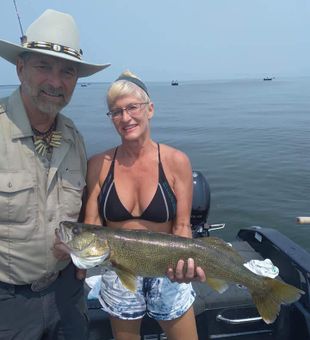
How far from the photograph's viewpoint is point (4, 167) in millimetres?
3322

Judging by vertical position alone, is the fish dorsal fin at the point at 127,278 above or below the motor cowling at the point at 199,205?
above

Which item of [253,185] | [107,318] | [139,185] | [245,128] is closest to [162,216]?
[139,185]

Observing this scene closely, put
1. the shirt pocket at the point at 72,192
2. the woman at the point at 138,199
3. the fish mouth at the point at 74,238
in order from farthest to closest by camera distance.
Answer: the woman at the point at 138,199
the shirt pocket at the point at 72,192
the fish mouth at the point at 74,238

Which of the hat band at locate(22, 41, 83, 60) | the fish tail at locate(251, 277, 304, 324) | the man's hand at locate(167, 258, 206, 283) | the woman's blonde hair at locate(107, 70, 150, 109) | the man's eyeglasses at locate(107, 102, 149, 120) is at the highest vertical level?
the hat band at locate(22, 41, 83, 60)

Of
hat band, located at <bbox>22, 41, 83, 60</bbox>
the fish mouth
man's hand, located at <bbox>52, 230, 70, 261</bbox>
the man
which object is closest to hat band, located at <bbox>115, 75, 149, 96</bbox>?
the man

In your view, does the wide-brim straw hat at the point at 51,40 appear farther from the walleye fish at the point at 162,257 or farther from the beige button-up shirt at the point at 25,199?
the walleye fish at the point at 162,257

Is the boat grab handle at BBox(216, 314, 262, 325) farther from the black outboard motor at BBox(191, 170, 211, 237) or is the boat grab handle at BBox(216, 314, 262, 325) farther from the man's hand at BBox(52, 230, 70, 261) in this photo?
the man's hand at BBox(52, 230, 70, 261)

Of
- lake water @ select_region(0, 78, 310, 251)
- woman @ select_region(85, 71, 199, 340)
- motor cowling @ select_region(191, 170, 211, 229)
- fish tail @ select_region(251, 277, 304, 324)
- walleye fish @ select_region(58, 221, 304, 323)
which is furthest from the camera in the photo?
lake water @ select_region(0, 78, 310, 251)

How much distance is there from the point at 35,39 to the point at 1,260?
1.91 meters

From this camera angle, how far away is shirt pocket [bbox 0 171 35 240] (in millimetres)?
3271

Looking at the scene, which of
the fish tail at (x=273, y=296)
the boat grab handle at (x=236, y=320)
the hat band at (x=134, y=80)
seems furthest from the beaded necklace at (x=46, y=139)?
the boat grab handle at (x=236, y=320)

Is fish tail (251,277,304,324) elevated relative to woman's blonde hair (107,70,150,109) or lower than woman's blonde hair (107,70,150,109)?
lower

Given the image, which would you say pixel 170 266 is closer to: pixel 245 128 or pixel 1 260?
pixel 1 260

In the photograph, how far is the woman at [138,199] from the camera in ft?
13.0
